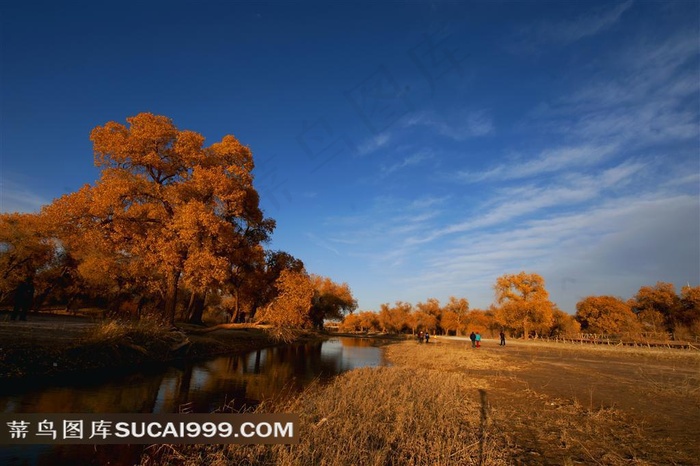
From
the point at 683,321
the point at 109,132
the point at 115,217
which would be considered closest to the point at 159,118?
the point at 109,132

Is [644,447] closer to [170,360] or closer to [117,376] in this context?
[117,376]

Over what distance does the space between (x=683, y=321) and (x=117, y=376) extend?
105520mm

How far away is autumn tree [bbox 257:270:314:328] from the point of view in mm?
29348

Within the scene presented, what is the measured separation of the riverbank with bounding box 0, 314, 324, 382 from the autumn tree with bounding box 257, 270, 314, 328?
18.4ft

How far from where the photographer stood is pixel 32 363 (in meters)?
14.6

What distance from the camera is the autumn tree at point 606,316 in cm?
7950

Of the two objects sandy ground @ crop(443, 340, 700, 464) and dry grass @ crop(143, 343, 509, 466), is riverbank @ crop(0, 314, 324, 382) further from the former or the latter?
sandy ground @ crop(443, 340, 700, 464)

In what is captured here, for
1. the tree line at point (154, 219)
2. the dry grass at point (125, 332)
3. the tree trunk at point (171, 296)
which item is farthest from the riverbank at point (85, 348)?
the tree line at point (154, 219)

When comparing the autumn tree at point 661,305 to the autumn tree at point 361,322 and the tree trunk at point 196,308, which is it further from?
the tree trunk at point 196,308

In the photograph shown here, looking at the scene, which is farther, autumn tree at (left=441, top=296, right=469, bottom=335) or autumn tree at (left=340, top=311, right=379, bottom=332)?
autumn tree at (left=340, top=311, right=379, bottom=332)

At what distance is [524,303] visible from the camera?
3132 inches

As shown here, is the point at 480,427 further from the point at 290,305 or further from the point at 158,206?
the point at 158,206

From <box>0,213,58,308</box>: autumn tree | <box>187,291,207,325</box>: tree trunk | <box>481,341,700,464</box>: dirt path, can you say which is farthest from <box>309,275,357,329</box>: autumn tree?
<box>481,341,700,464</box>: dirt path

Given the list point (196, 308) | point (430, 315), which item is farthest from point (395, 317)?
point (196, 308)
